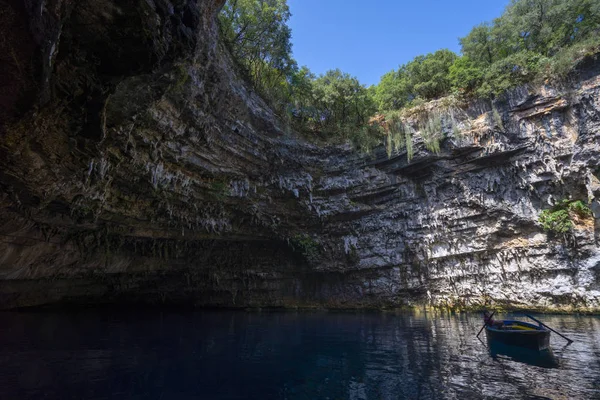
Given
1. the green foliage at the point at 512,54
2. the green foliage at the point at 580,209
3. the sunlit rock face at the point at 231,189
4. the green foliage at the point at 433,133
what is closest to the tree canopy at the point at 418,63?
the green foliage at the point at 512,54

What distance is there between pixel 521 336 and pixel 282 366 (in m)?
8.05

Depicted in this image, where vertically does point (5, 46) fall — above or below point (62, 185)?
above

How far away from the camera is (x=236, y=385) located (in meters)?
6.89

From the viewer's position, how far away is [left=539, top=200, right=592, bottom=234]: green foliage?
1856 centimetres

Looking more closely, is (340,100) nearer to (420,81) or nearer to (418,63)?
(420,81)

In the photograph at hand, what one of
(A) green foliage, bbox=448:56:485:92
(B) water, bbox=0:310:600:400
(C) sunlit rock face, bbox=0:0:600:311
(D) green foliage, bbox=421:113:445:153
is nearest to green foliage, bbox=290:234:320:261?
(C) sunlit rock face, bbox=0:0:600:311

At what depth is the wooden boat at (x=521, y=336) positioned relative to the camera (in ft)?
33.0

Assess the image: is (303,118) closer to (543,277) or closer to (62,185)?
(62,185)

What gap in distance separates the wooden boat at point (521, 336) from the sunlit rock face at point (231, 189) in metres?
10.6

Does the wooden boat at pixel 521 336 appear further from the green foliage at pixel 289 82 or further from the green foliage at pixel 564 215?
the green foliage at pixel 289 82

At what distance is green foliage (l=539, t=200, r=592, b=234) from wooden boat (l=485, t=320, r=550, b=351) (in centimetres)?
1044

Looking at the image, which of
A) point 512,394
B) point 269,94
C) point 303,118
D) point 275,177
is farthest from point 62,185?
point 303,118

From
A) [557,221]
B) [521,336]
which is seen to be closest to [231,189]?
[521,336]

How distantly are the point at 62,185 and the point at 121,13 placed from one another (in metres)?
7.36
